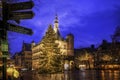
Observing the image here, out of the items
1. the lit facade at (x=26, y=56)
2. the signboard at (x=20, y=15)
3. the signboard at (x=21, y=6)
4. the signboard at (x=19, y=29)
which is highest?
the lit facade at (x=26, y=56)

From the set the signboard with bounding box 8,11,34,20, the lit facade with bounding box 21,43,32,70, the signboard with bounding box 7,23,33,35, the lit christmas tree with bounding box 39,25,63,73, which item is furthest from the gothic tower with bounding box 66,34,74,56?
the signboard with bounding box 8,11,34,20

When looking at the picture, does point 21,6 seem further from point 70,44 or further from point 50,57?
point 70,44

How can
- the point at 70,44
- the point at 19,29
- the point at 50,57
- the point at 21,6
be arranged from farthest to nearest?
1. the point at 70,44
2. the point at 50,57
3. the point at 19,29
4. the point at 21,6

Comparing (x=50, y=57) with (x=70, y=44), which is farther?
(x=70, y=44)

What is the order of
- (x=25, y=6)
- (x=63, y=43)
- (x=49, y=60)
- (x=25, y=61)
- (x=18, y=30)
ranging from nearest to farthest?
1. (x=25, y=6)
2. (x=18, y=30)
3. (x=49, y=60)
4. (x=63, y=43)
5. (x=25, y=61)

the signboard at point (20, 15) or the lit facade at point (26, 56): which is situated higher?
the lit facade at point (26, 56)

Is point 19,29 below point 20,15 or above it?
below

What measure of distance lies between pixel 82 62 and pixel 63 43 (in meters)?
16.4

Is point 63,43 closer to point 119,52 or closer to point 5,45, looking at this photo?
point 119,52

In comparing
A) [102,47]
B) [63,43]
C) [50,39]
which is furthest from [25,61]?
[50,39]

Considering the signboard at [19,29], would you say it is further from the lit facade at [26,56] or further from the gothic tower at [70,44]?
the lit facade at [26,56]

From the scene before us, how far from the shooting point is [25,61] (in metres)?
181

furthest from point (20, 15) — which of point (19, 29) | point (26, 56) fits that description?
point (26, 56)

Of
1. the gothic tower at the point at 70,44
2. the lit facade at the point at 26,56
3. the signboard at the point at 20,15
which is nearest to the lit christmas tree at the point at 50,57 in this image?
the signboard at the point at 20,15
